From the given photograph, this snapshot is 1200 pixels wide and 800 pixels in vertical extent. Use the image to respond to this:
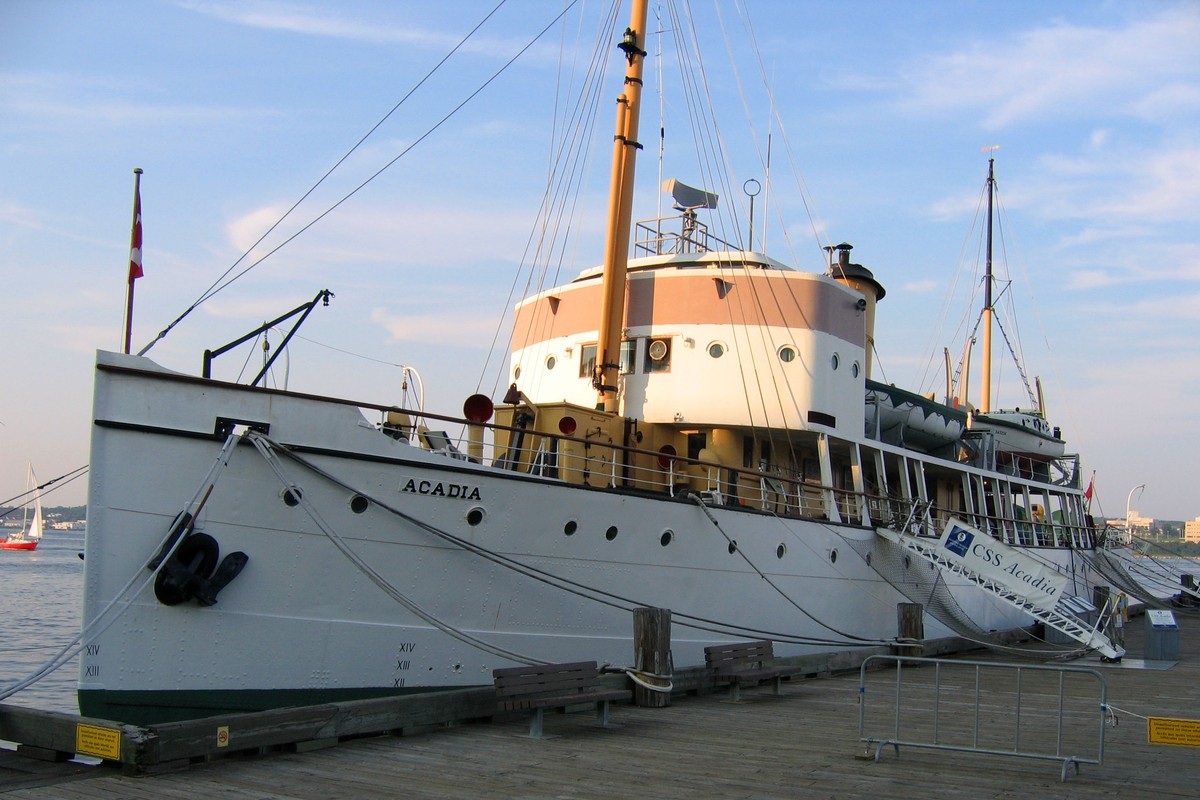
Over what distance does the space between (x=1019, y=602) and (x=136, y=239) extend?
15081 millimetres

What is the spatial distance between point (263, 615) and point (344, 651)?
0.95 meters

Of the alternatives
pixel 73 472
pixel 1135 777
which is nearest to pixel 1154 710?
pixel 1135 777

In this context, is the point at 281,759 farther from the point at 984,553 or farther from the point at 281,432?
the point at 984,553

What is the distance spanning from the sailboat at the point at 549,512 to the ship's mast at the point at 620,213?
39mm

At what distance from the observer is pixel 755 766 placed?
8648mm

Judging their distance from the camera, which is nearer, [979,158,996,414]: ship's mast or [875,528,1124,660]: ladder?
[875,528,1124,660]: ladder

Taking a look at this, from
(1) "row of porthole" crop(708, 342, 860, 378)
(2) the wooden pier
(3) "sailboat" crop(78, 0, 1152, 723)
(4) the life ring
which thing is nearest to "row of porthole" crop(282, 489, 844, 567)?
(3) "sailboat" crop(78, 0, 1152, 723)

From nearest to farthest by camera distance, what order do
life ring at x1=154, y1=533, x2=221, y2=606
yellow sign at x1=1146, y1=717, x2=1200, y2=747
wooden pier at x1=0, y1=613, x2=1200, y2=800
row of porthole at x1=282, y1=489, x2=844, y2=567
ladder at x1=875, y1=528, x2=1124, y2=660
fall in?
wooden pier at x1=0, y1=613, x2=1200, y2=800 → yellow sign at x1=1146, y1=717, x2=1200, y2=747 → life ring at x1=154, y1=533, x2=221, y2=606 → row of porthole at x1=282, y1=489, x2=844, y2=567 → ladder at x1=875, y1=528, x2=1124, y2=660

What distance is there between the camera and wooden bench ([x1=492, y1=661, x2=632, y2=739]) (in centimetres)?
955

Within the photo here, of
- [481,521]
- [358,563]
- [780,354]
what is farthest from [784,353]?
[358,563]

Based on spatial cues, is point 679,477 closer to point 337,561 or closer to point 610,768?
point 337,561

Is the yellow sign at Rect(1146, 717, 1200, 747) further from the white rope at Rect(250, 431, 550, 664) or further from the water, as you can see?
the water

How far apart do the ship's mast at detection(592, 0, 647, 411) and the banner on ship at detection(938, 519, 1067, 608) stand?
262 inches

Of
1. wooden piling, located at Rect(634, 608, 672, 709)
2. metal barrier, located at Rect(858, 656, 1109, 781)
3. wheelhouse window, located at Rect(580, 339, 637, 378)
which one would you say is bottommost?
metal barrier, located at Rect(858, 656, 1109, 781)
